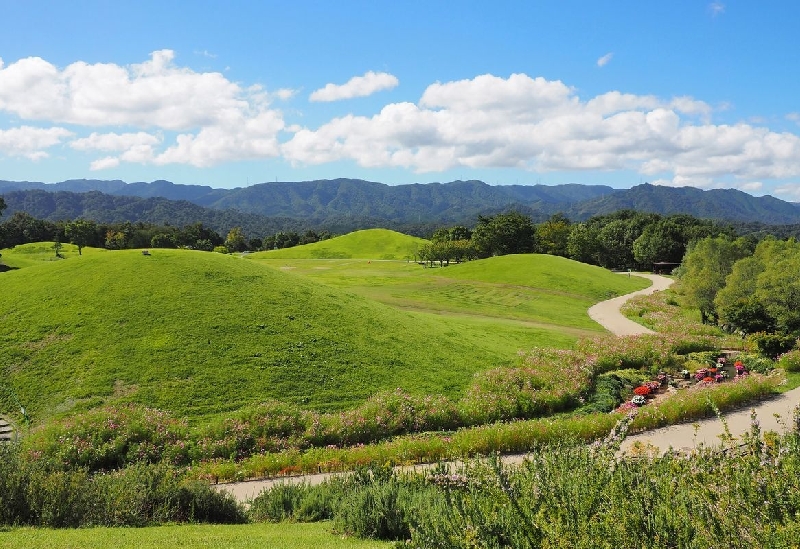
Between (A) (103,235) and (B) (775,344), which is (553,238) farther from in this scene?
(A) (103,235)

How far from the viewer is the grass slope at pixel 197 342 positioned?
2361 centimetres

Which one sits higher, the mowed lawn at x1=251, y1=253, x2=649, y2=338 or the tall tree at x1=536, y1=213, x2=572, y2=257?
the tall tree at x1=536, y1=213, x2=572, y2=257

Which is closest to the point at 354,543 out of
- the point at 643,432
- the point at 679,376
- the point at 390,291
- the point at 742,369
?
Answer: the point at 643,432

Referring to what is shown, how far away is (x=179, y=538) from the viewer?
10.3m

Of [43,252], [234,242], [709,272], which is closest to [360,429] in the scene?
[709,272]

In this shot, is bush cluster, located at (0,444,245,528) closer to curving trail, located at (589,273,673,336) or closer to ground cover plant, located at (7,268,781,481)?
ground cover plant, located at (7,268,781,481)

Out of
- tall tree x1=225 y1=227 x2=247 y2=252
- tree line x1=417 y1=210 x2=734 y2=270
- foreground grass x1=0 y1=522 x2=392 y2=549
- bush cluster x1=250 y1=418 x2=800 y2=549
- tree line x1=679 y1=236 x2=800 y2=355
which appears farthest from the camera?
tall tree x1=225 y1=227 x2=247 y2=252

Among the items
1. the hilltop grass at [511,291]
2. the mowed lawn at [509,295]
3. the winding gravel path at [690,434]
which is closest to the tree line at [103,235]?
the mowed lawn at [509,295]

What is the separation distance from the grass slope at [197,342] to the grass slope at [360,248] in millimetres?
111295

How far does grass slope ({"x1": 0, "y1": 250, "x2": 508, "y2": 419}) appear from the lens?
2361 centimetres

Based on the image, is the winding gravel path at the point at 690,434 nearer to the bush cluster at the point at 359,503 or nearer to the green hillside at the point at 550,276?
the bush cluster at the point at 359,503

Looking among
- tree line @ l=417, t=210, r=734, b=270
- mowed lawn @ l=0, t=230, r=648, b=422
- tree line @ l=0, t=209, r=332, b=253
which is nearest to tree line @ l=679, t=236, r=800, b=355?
mowed lawn @ l=0, t=230, r=648, b=422

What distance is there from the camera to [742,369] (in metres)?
31.8

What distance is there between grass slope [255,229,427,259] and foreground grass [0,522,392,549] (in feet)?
444
